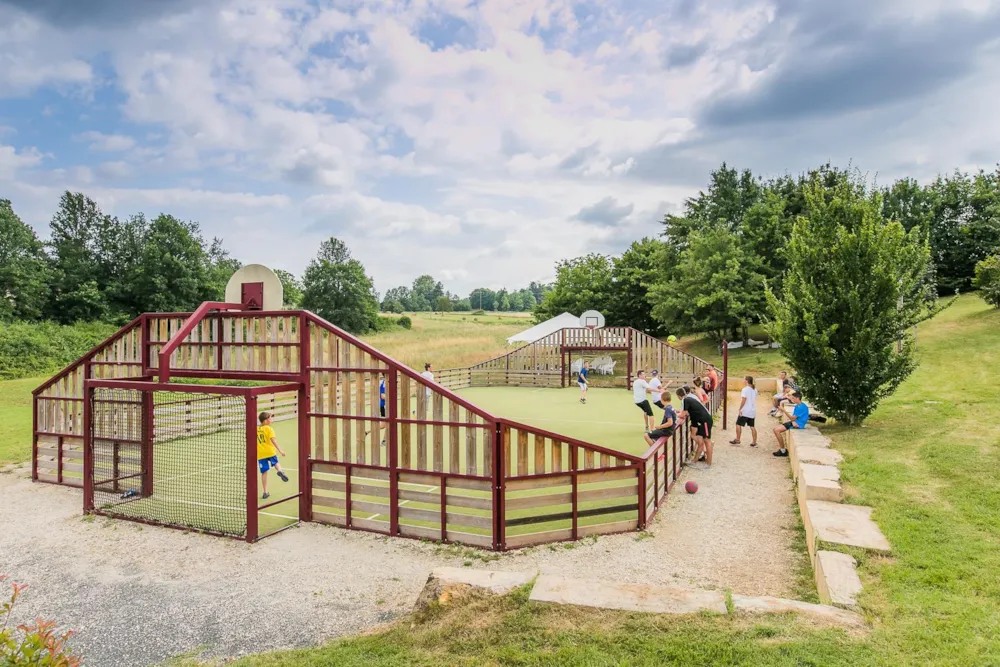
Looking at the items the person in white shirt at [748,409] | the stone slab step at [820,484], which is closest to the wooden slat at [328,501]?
the stone slab step at [820,484]

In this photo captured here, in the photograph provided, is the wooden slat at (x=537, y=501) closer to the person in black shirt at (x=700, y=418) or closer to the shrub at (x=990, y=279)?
the person in black shirt at (x=700, y=418)

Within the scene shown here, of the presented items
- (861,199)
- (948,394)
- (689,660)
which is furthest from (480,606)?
(948,394)

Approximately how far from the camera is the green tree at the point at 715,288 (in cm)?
3525

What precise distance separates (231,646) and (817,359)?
1404 centimetres

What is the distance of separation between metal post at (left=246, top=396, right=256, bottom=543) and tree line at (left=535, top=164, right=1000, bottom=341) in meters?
29.0

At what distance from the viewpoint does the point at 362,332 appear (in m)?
64.6

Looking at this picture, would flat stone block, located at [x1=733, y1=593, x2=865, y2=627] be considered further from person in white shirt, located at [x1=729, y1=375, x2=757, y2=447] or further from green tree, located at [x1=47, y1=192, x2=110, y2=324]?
green tree, located at [x1=47, y1=192, x2=110, y2=324]

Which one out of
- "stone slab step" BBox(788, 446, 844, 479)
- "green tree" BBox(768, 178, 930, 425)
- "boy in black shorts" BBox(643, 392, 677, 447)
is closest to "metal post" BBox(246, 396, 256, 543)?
"boy in black shorts" BBox(643, 392, 677, 447)

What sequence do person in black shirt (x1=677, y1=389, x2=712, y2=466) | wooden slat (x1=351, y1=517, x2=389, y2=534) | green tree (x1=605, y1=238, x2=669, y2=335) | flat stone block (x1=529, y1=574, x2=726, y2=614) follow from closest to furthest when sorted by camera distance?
flat stone block (x1=529, y1=574, x2=726, y2=614)
wooden slat (x1=351, y1=517, x2=389, y2=534)
person in black shirt (x1=677, y1=389, x2=712, y2=466)
green tree (x1=605, y1=238, x2=669, y2=335)

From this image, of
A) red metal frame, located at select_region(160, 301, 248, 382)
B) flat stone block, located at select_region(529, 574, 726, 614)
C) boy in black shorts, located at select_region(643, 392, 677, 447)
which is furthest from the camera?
boy in black shorts, located at select_region(643, 392, 677, 447)

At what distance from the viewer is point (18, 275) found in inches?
1684

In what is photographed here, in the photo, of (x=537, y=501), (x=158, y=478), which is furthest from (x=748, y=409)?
(x=158, y=478)

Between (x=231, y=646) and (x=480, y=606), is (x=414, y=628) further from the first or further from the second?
(x=231, y=646)

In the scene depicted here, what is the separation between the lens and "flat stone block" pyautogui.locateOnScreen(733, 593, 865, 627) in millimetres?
5691
